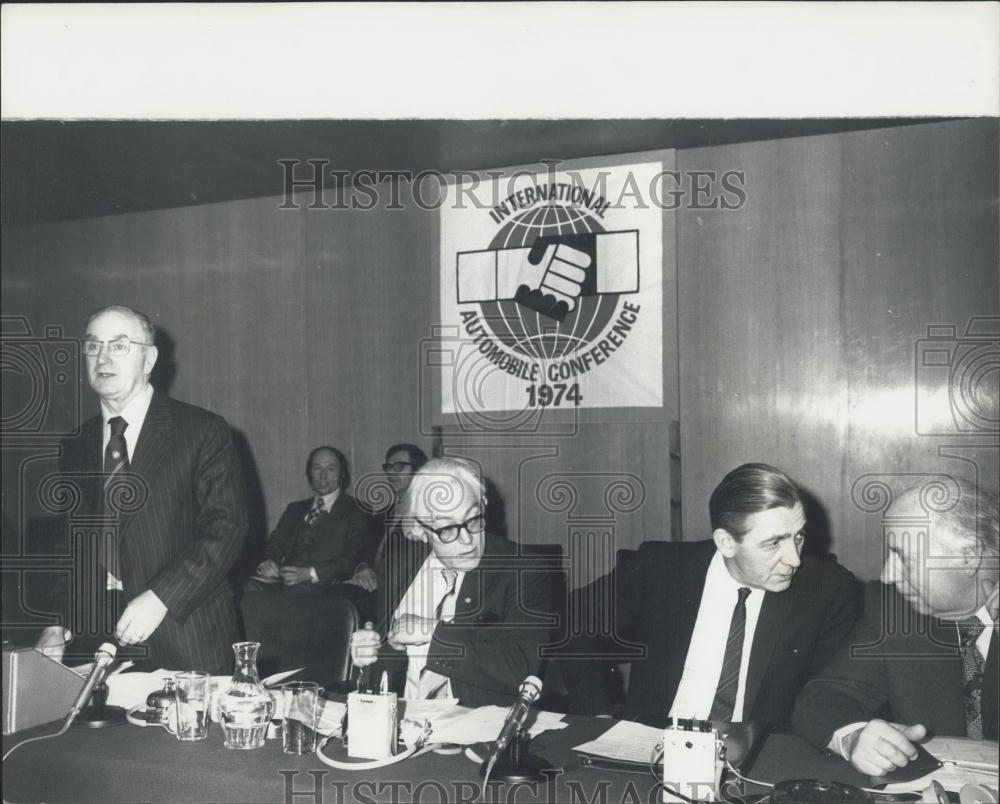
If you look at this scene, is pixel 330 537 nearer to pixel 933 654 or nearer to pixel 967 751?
pixel 933 654

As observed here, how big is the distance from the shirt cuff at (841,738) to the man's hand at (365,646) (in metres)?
1.09

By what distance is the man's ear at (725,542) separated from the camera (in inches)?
89.3

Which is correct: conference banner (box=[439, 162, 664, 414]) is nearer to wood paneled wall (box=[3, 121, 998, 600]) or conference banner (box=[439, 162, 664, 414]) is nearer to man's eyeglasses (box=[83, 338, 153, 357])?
wood paneled wall (box=[3, 121, 998, 600])

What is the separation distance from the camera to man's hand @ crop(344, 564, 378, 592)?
172 inches

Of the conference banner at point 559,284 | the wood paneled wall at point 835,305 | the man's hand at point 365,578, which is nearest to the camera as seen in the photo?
the wood paneled wall at point 835,305

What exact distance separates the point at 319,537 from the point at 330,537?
0.08 m

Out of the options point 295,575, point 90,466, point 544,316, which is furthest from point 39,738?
point 544,316

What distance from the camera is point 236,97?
1.86 metres

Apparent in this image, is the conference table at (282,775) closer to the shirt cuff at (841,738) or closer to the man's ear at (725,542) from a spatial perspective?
the shirt cuff at (841,738)

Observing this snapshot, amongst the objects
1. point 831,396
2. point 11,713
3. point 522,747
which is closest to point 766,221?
point 831,396

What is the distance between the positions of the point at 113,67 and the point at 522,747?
167 cm

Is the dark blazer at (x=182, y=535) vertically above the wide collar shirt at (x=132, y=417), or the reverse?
the wide collar shirt at (x=132, y=417)

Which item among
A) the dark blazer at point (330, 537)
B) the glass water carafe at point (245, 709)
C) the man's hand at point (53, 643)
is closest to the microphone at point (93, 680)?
Answer: the glass water carafe at point (245, 709)

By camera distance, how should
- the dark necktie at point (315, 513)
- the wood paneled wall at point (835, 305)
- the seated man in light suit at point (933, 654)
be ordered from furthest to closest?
the dark necktie at point (315, 513) → the wood paneled wall at point (835, 305) → the seated man in light suit at point (933, 654)
